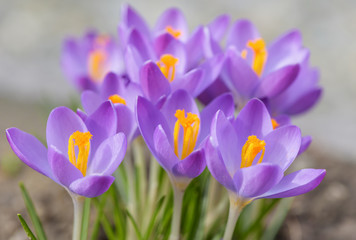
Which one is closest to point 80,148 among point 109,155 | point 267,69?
point 109,155

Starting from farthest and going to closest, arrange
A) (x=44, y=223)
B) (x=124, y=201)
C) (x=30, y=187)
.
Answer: (x=30, y=187)
(x=44, y=223)
(x=124, y=201)

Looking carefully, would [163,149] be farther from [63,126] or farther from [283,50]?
[283,50]

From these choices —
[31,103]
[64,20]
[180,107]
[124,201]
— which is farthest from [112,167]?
[64,20]

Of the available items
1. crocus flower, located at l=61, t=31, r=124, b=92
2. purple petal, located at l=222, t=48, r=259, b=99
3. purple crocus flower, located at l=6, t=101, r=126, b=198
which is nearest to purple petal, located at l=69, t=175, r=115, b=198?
Answer: purple crocus flower, located at l=6, t=101, r=126, b=198

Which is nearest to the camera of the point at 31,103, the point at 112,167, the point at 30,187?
the point at 112,167

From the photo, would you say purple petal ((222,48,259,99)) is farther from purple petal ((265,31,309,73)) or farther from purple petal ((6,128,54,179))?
purple petal ((6,128,54,179))

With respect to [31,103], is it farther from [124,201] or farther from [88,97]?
[88,97]
